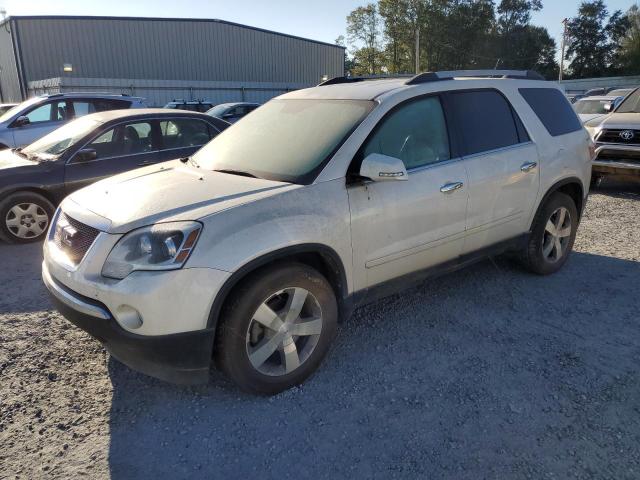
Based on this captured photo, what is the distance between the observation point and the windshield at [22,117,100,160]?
6340mm

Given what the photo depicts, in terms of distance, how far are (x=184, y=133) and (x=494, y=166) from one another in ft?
15.1

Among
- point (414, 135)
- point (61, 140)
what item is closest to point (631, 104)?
point (414, 135)

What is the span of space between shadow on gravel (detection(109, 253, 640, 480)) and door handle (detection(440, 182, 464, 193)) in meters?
1.04

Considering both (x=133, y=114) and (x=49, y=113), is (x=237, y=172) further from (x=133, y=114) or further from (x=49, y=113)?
(x=49, y=113)

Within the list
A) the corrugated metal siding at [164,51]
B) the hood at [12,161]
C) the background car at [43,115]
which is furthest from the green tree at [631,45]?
the hood at [12,161]

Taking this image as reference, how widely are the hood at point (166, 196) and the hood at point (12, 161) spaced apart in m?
3.34

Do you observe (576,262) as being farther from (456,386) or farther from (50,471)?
(50,471)

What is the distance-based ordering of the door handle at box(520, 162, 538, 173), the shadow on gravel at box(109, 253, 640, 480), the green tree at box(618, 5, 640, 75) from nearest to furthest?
the shadow on gravel at box(109, 253, 640, 480)
the door handle at box(520, 162, 538, 173)
the green tree at box(618, 5, 640, 75)

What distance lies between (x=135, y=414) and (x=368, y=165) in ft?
6.54

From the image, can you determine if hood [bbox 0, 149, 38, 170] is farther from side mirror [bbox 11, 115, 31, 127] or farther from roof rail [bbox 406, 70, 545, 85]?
roof rail [bbox 406, 70, 545, 85]

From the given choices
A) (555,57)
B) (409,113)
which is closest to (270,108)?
(409,113)

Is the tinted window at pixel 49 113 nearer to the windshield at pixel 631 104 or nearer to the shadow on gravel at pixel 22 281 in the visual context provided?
the shadow on gravel at pixel 22 281

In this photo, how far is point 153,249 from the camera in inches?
104

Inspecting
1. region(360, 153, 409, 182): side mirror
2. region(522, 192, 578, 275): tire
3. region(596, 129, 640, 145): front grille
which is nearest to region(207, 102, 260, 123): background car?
region(596, 129, 640, 145): front grille
